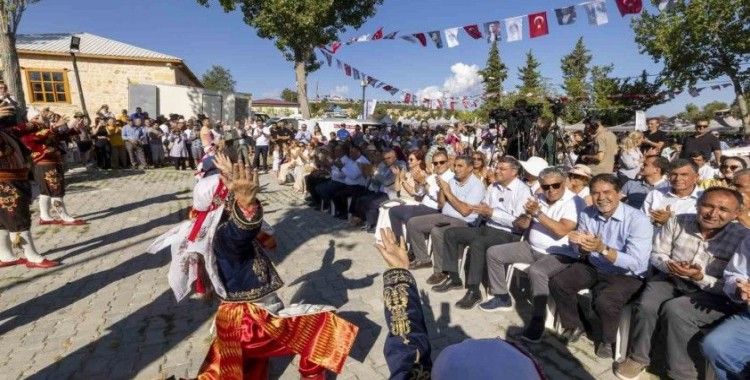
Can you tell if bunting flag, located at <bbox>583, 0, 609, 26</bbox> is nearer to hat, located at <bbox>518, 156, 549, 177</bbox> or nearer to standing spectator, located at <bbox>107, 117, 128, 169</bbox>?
hat, located at <bbox>518, 156, 549, 177</bbox>

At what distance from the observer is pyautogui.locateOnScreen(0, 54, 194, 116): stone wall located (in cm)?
2311

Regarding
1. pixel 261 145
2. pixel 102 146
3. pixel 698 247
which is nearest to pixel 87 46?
pixel 102 146

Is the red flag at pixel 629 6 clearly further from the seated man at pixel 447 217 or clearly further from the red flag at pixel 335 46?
the red flag at pixel 335 46

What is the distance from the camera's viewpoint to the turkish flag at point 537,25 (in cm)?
1034

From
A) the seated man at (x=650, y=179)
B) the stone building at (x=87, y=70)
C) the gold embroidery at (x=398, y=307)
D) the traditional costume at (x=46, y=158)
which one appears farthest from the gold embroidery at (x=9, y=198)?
the stone building at (x=87, y=70)

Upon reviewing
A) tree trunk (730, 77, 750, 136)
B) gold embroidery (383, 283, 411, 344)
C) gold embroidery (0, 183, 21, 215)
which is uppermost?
tree trunk (730, 77, 750, 136)

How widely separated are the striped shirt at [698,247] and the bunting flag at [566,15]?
8.02m

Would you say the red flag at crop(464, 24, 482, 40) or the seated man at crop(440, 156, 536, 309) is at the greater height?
the red flag at crop(464, 24, 482, 40)

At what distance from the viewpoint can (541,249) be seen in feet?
14.4

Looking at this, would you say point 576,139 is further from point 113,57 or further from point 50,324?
point 113,57

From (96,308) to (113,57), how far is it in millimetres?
24758

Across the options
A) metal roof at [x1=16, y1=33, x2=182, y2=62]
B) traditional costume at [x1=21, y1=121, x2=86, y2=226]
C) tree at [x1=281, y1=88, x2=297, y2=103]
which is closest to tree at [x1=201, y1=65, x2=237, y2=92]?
tree at [x1=281, y1=88, x2=297, y2=103]

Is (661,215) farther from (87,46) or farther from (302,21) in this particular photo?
(87,46)

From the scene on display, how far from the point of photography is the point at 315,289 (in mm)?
5113
